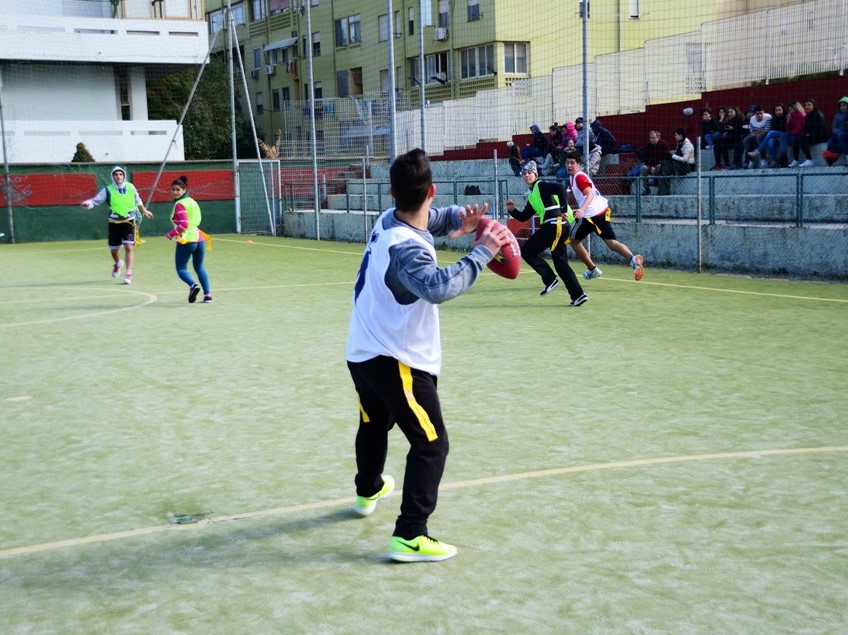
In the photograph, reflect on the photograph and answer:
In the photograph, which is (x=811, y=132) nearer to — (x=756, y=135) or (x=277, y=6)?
(x=756, y=135)

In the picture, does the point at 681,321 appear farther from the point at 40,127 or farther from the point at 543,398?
the point at 40,127

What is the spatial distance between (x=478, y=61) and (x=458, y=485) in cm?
3867

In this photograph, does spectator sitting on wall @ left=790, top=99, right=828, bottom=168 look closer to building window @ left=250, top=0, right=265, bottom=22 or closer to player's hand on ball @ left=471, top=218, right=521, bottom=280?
player's hand on ball @ left=471, top=218, right=521, bottom=280

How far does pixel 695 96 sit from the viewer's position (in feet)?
84.5

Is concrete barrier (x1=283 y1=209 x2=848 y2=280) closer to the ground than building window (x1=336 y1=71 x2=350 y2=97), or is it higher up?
closer to the ground

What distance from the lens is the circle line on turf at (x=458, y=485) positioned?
501 centimetres

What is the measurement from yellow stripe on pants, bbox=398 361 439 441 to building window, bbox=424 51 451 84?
40.6m

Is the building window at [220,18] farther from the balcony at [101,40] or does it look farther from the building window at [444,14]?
the building window at [444,14]

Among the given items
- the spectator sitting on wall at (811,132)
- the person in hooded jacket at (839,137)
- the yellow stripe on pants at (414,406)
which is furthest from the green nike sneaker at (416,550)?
the spectator sitting on wall at (811,132)

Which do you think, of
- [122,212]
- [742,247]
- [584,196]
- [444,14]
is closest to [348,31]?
[444,14]

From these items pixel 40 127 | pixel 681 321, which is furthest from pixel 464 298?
pixel 40 127

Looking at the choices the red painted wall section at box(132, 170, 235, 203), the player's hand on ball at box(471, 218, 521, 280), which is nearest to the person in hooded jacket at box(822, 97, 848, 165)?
the player's hand on ball at box(471, 218, 521, 280)

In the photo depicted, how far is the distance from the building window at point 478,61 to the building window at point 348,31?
8.18 m

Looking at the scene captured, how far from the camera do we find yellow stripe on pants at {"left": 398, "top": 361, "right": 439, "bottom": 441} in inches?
182
